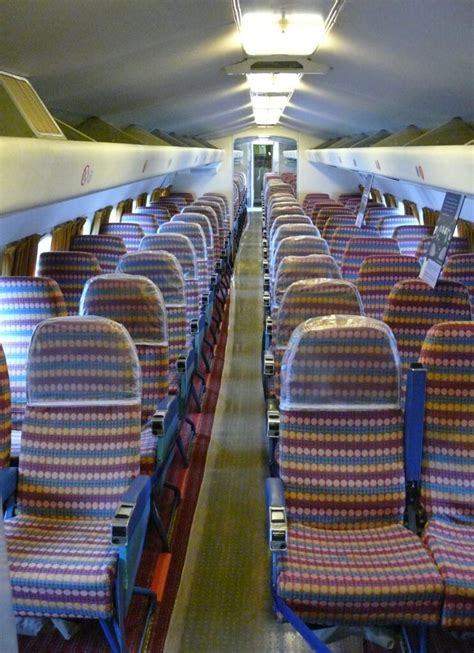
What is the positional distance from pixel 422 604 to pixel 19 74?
11.4 ft

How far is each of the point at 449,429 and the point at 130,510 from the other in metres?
1.39

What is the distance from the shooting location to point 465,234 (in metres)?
8.70

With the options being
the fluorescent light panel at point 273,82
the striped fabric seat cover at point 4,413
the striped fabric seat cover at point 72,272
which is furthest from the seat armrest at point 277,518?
the fluorescent light panel at point 273,82

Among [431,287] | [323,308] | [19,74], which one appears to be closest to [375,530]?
[323,308]

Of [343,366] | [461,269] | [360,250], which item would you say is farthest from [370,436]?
[360,250]

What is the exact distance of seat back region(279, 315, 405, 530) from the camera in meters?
3.20

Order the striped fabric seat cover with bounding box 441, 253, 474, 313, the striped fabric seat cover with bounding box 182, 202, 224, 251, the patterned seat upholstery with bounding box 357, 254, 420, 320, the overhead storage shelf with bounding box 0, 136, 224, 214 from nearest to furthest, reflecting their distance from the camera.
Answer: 1. the overhead storage shelf with bounding box 0, 136, 224, 214
2. the patterned seat upholstery with bounding box 357, 254, 420, 320
3. the striped fabric seat cover with bounding box 441, 253, 474, 313
4. the striped fabric seat cover with bounding box 182, 202, 224, 251

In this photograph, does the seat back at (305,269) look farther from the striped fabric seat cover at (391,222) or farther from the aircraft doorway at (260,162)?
the aircraft doorway at (260,162)

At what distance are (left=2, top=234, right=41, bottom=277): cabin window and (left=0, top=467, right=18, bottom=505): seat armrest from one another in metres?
2.83

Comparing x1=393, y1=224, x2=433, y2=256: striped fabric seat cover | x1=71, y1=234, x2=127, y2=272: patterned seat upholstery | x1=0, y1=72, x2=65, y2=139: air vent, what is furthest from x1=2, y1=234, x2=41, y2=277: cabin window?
x1=393, y1=224, x2=433, y2=256: striped fabric seat cover

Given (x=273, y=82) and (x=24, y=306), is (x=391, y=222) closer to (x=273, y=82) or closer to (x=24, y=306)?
(x=273, y=82)

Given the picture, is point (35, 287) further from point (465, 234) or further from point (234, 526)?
point (465, 234)

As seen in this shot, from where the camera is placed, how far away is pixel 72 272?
580 cm

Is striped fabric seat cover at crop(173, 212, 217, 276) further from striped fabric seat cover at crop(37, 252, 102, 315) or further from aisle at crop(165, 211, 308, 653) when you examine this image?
striped fabric seat cover at crop(37, 252, 102, 315)
